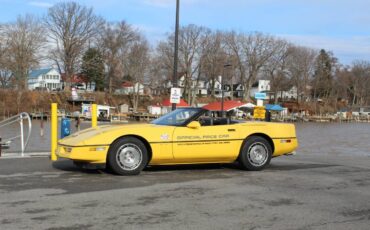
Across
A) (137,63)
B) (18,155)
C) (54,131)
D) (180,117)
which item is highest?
(137,63)

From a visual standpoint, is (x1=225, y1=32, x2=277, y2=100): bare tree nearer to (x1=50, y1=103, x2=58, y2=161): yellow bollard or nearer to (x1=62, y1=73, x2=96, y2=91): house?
(x1=62, y1=73, x2=96, y2=91): house

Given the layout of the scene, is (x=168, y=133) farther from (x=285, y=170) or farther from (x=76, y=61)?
(x=76, y=61)

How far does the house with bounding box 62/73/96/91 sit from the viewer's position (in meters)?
90.2

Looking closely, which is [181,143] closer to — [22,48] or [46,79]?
[22,48]

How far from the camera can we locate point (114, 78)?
96.8 m

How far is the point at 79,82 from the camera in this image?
99688 millimetres

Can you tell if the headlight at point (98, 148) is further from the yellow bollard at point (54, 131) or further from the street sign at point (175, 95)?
the street sign at point (175, 95)

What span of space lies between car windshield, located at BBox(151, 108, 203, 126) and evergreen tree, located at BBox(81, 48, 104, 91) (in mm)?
81463

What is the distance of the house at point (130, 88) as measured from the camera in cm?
9431

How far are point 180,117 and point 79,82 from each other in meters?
91.9

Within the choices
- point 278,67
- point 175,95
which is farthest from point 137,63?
point 175,95

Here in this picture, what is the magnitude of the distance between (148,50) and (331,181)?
8705cm

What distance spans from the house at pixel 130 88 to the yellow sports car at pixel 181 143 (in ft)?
274

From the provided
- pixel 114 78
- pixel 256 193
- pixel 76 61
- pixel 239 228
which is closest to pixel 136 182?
pixel 256 193
